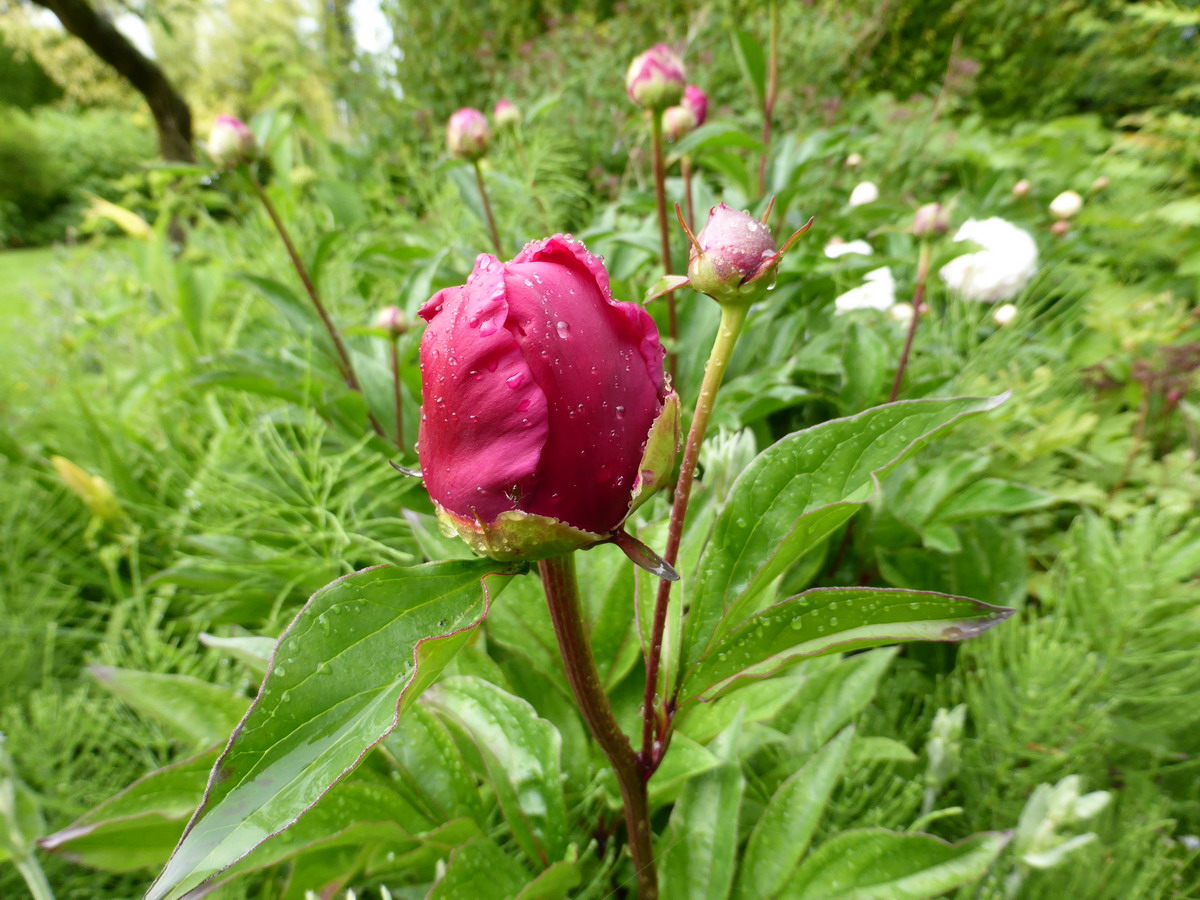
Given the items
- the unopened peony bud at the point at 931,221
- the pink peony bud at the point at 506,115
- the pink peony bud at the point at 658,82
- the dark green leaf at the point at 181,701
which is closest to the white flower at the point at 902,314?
the unopened peony bud at the point at 931,221

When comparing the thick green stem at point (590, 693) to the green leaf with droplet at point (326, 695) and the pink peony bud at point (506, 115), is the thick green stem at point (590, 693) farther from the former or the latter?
the pink peony bud at point (506, 115)

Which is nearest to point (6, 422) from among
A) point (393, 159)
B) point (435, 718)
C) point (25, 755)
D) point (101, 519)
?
point (101, 519)

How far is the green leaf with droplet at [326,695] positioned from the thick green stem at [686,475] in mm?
97

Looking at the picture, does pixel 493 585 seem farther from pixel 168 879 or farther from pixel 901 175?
pixel 901 175

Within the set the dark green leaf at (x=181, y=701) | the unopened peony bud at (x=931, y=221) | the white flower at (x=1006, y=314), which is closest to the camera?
the dark green leaf at (x=181, y=701)

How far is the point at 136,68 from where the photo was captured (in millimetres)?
3102

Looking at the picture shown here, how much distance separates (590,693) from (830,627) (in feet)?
0.41

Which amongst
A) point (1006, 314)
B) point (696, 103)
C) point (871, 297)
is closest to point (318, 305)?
point (696, 103)

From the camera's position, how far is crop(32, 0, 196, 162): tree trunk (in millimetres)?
2992

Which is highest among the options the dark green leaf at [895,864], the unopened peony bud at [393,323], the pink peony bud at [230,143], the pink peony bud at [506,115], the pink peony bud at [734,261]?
the pink peony bud at [506,115]

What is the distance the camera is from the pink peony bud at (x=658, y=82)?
75 cm

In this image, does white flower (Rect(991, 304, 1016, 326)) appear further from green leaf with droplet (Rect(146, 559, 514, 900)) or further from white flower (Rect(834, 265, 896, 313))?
green leaf with droplet (Rect(146, 559, 514, 900))

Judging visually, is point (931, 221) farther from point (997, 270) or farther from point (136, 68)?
point (136, 68)

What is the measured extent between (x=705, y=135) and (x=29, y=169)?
11.0 metres
